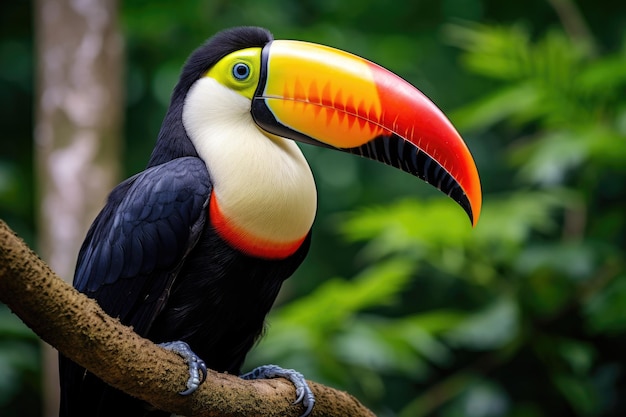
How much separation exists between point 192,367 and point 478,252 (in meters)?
2.39

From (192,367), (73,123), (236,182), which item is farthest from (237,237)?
(73,123)

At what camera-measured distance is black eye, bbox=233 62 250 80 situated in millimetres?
2336

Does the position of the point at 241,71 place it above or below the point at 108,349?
above

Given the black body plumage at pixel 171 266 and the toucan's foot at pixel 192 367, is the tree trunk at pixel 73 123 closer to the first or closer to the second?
the black body plumage at pixel 171 266

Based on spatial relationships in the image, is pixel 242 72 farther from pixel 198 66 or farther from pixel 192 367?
pixel 192 367

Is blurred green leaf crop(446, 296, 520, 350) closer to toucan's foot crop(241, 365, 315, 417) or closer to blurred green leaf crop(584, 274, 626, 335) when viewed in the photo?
blurred green leaf crop(584, 274, 626, 335)

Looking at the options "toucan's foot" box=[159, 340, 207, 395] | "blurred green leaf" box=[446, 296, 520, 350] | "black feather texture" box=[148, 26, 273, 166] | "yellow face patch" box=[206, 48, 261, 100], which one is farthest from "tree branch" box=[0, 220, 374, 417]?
"blurred green leaf" box=[446, 296, 520, 350]

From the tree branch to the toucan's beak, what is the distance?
68 cm

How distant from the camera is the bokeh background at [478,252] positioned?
386cm

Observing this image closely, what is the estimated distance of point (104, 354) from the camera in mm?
1713

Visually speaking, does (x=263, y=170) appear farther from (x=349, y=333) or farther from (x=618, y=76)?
(x=618, y=76)

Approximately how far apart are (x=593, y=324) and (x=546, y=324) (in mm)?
291

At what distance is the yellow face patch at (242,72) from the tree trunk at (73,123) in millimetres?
1460

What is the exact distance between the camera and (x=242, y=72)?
2340 millimetres
